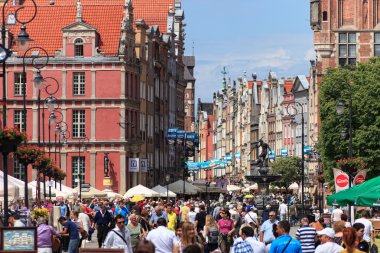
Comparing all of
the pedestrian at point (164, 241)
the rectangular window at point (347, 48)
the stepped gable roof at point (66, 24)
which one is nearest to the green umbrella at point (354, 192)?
the pedestrian at point (164, 241)

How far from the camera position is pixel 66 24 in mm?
97750

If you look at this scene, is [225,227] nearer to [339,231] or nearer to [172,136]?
[339,231]

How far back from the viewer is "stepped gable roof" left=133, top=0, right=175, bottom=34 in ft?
392

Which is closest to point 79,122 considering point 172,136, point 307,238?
point 172,136

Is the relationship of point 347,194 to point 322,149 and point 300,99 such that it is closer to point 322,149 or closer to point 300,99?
point 322,149

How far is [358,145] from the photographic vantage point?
81688 mm

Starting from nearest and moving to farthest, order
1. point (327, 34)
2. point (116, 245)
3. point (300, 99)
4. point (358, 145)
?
point (116, 245) → point (358, 145) → point (327, 34) → point (300, 99)

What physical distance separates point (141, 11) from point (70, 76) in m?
25.7

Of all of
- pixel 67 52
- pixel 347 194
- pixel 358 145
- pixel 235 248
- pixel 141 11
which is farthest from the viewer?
pixel 141 11

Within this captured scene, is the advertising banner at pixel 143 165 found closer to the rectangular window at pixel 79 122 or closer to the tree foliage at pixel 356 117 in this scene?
the rectangular window at pixel 79 122

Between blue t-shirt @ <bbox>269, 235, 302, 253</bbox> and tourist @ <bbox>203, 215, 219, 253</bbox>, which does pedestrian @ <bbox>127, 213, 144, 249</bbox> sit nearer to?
tourist @ <bbox>203, 215, 219, 253</bbox>

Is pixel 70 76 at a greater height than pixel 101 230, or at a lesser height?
greater

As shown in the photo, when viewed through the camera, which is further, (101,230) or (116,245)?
(101,230)

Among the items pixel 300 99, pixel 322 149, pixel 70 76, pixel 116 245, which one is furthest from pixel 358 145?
pixel 300 99
